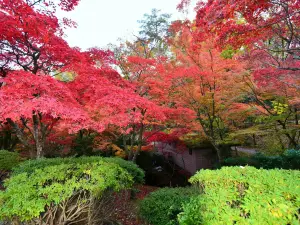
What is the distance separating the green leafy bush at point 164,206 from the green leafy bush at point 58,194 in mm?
658

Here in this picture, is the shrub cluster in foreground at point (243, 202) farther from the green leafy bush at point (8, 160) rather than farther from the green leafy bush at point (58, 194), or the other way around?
the green leafy bush at point (8, 160)

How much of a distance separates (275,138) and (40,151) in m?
12.0

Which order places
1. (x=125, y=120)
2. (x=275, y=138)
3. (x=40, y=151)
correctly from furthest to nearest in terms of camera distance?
(x=275, y=138) < (x=40, y=151) < (x=125, y=120)

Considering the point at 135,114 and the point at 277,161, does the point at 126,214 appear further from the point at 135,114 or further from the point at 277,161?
the point at 277,161

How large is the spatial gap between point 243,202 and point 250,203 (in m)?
0.09

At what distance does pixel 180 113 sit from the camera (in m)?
7.55

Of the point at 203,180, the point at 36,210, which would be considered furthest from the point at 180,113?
the point at 36,210

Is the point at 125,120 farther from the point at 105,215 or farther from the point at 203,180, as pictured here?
the point at 203,180

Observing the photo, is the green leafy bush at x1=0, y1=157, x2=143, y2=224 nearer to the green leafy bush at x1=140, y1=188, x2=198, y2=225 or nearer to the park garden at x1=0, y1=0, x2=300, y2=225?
the park garden at x1=0, y1=0, x2=300, y2=225

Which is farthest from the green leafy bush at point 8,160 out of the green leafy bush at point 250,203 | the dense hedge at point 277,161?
the dense hedge at point 277,161

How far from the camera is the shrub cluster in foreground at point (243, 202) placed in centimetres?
199

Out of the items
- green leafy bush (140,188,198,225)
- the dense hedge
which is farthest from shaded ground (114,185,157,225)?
the dense hedge

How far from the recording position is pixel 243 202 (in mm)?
2172

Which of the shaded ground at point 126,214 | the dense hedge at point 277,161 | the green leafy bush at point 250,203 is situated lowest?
the shaded ground at point 126,214
